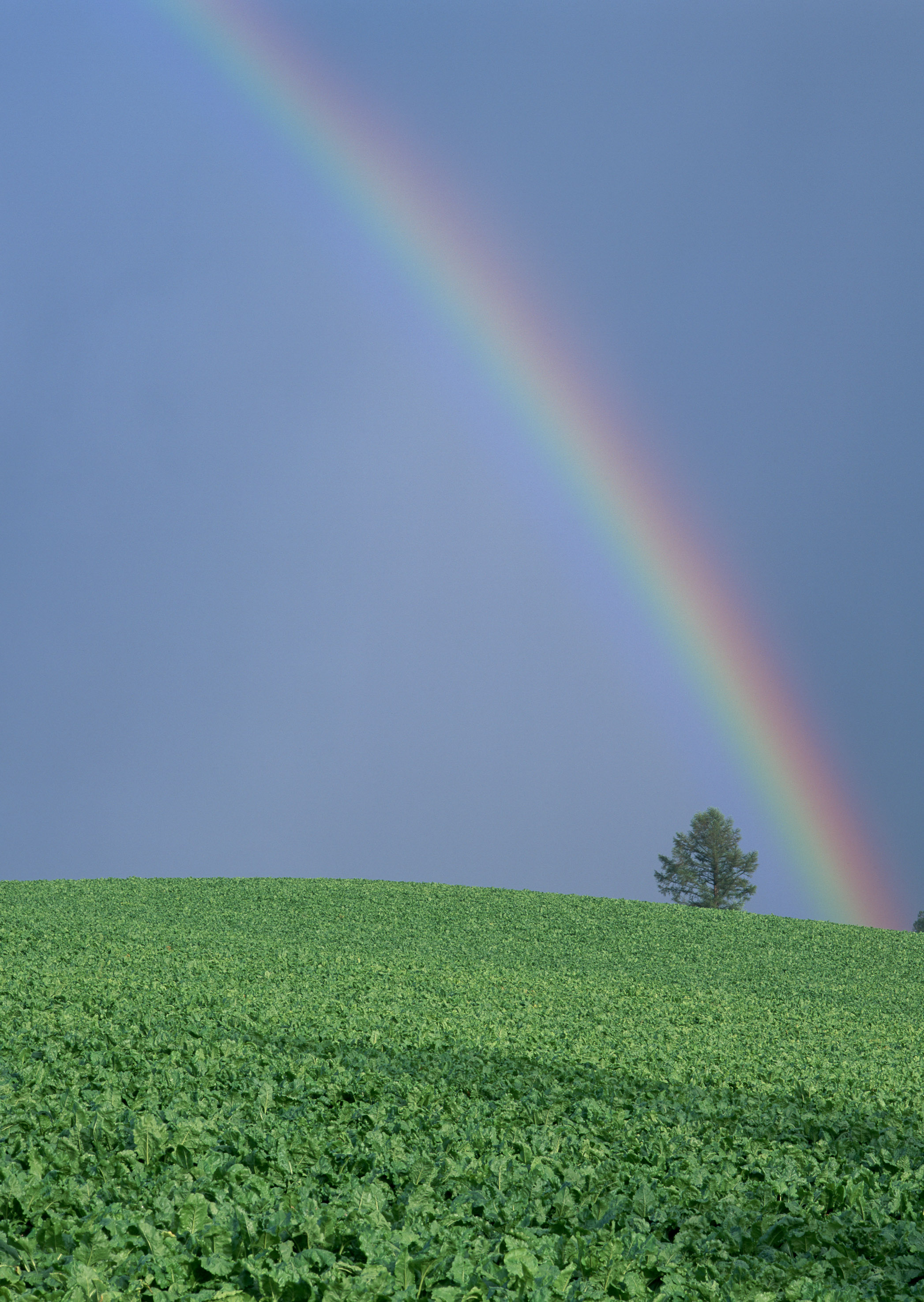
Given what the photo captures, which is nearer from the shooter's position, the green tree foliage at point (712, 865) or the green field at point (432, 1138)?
the green field at point (432, 1138)

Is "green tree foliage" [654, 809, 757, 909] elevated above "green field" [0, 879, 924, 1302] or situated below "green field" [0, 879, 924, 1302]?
above

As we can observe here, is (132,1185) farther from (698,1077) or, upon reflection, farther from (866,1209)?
(698,1077)

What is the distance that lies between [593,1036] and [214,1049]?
4451 mm

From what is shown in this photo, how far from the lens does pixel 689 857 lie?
4803 centimetres

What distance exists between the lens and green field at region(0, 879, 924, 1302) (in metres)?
4.64

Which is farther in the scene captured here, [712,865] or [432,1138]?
[712,865]

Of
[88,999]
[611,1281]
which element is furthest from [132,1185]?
[88,999]

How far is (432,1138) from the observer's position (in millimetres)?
6395

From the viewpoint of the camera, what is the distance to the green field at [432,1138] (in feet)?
15.2

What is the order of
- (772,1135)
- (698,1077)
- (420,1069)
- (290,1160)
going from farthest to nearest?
1. (698,1077)
2. (420,1069)
3. (772,1135)
4. (290,1160)

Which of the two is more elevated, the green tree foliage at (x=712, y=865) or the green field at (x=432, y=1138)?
the green tree foliage at (x=712, y=865)

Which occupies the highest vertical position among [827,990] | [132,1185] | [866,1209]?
[827,990]

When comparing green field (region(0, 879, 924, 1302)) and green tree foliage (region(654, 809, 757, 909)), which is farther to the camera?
green tree foliage (region(654, 809, 757, 909))

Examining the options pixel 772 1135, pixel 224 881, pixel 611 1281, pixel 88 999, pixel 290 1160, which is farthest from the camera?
pixel 224 881
